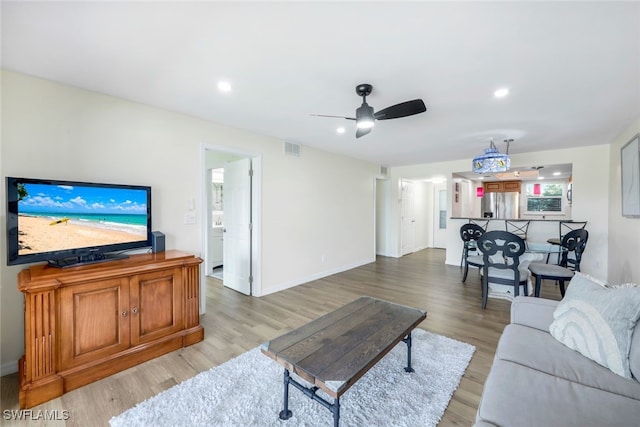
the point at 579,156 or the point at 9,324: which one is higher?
the point at 579,156

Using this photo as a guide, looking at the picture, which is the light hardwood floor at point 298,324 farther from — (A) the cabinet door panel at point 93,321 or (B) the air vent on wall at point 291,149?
(B) the air vent on wall at point 291,149

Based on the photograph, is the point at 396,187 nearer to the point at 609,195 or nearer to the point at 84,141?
the point at 609,195

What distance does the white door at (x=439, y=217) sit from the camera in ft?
27.9

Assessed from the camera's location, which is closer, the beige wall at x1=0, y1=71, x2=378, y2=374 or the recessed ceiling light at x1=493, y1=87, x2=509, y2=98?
the beige wall at x1=0, y1=71, x2=378, y2=374

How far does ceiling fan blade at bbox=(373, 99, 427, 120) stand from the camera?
2148 mm

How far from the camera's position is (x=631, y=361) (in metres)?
1.36

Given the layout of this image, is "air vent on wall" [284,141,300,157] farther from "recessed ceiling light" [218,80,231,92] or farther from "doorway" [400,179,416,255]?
"doorway" [400,179,416,255]

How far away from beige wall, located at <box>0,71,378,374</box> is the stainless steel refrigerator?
6.03 metres

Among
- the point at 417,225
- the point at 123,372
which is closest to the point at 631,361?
the point at 123,372

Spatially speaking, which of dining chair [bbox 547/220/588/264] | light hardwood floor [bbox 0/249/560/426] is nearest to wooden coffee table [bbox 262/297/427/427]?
light hardwood floor [bbox 0/249/560/426]

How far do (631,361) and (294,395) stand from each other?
6.36 ft

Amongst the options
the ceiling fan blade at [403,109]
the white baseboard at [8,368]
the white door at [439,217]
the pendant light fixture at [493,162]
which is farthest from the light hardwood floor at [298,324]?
the white door at [439,217]

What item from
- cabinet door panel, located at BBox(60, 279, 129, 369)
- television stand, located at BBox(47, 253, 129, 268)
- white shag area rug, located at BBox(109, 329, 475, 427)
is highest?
television stand, located at BBox(47, 253, 129, 268)

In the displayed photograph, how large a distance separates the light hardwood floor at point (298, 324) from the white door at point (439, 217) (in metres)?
2.92
